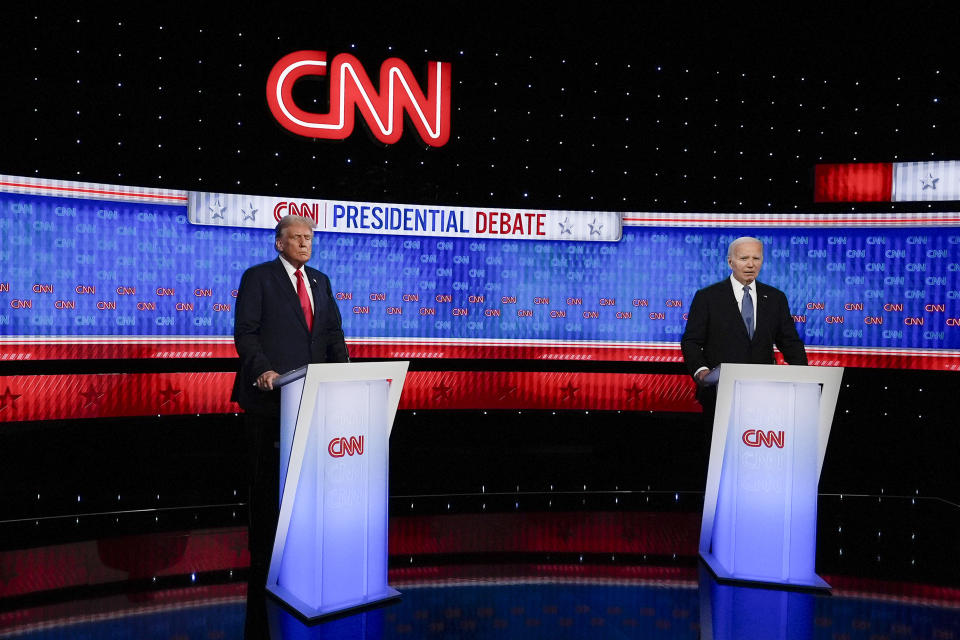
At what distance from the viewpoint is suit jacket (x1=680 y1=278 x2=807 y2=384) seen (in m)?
4.20

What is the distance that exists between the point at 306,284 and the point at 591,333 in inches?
118

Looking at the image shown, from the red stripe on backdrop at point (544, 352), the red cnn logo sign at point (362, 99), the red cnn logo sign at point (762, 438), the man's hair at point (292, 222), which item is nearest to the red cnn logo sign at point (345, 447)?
the man's hair at point (292, 222)

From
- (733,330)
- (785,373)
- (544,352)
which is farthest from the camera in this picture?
(544,352)

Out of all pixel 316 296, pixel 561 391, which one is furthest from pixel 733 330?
pixel 561 391

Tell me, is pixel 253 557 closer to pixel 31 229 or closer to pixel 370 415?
pixel 370 415

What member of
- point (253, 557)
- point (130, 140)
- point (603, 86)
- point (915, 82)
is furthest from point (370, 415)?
point (915, 82)

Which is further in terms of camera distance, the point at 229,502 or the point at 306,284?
the point at 229,502

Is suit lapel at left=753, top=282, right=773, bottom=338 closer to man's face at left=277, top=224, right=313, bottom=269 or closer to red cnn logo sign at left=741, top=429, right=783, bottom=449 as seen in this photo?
red cnn logo sign at left=741, top=429, right=783, bottom=449

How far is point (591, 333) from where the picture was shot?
6301mm

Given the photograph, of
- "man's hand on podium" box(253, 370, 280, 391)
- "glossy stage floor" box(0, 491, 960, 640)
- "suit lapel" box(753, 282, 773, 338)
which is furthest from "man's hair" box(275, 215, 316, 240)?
"suit lapel" box(753, 282, 773, 338)

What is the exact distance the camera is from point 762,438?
365cm

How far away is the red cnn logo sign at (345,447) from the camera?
124 inches

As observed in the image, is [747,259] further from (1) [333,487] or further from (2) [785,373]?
(1) [333,487]

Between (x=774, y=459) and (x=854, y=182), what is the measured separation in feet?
10.9
